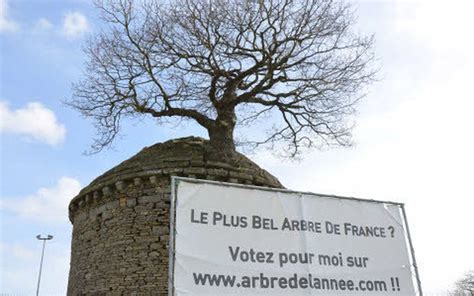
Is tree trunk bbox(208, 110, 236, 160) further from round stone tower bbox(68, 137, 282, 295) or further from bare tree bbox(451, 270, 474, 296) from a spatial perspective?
bare tree bbox(451, 270, 474, 296)

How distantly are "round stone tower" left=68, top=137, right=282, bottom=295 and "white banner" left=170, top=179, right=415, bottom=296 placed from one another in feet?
19.9

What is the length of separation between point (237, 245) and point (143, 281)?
6.48 metres

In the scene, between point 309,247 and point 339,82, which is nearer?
point 309,247

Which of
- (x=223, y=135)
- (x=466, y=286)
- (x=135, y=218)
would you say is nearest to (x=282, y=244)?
(x=135, y=218)

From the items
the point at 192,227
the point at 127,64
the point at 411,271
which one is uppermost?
the point at 127,64

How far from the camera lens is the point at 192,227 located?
516 cm

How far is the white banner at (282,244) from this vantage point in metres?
5.09

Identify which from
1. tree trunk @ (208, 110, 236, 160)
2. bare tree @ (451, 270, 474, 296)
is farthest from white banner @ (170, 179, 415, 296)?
bare tree @ (451, 270, 474, 296)

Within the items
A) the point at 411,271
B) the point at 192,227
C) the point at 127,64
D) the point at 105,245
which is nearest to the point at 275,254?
the point at 192,227

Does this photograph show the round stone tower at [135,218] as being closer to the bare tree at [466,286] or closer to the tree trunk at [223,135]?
the tree trunk at [223,135]

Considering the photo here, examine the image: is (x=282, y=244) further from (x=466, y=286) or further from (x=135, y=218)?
(x=466, y=286)

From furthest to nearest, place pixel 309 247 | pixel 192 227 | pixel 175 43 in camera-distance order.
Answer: pixel 175 43 → pixel 309 247 → pixel 192 227

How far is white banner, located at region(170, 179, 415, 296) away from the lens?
5090 millimetres

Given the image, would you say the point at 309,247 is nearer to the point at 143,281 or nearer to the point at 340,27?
the point at 143,281
